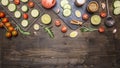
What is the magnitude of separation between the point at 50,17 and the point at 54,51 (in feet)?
1.32

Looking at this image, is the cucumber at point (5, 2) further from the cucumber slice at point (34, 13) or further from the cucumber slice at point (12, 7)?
the cucumber slice at point (34, 13)

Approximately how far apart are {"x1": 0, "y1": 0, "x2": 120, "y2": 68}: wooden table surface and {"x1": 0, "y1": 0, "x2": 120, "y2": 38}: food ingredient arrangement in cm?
6

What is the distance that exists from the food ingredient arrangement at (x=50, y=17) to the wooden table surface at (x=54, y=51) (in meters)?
0.06

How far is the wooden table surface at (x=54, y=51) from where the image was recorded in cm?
273

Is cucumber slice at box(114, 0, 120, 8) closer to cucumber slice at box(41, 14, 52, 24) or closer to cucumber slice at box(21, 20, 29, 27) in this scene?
cucumber slice at box(41, 14, 52, 24)

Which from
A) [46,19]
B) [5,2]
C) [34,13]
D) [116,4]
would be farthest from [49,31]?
[116,4]

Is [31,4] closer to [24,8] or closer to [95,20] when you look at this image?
[24,8]

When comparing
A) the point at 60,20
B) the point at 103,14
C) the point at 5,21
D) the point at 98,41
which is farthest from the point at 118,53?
the point at 5,21

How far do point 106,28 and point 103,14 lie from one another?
17 centimetres

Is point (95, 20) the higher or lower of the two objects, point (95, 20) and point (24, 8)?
the lower

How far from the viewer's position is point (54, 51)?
2.73m

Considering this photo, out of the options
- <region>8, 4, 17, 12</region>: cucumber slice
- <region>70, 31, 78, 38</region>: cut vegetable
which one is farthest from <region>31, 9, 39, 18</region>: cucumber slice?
<region>70, 31, 78, 38</region>: cut vegetable

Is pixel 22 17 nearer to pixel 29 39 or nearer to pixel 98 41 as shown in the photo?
pixel 29 39

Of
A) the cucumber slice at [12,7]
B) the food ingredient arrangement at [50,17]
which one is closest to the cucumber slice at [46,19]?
the food ingredient arrangement at [50,17]
